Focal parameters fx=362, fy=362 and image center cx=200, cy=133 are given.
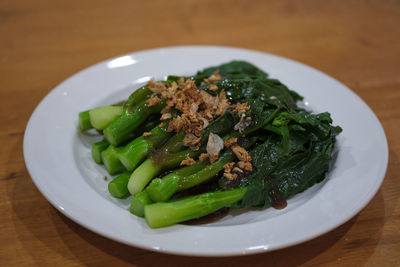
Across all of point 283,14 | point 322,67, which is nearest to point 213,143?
point 322,67

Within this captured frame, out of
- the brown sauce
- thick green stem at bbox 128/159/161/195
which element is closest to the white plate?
the brown sauce

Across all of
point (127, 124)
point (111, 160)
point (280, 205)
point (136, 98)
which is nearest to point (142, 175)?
point (111, 160)

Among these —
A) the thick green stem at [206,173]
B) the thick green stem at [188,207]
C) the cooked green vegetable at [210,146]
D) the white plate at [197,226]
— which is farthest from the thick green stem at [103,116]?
the thick green stem at [188,207]

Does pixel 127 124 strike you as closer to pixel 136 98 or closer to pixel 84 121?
pixel 136 98

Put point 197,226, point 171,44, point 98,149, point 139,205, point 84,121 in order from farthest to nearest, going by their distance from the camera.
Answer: point 171,44
point 84,121
point 98,149
point 139,205
point 197,226

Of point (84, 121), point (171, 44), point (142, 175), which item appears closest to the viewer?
point (142, 175)

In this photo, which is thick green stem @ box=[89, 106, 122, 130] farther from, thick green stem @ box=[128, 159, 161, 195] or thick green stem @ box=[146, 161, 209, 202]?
thick green stem @ box=[146, 161, 209, 202]
